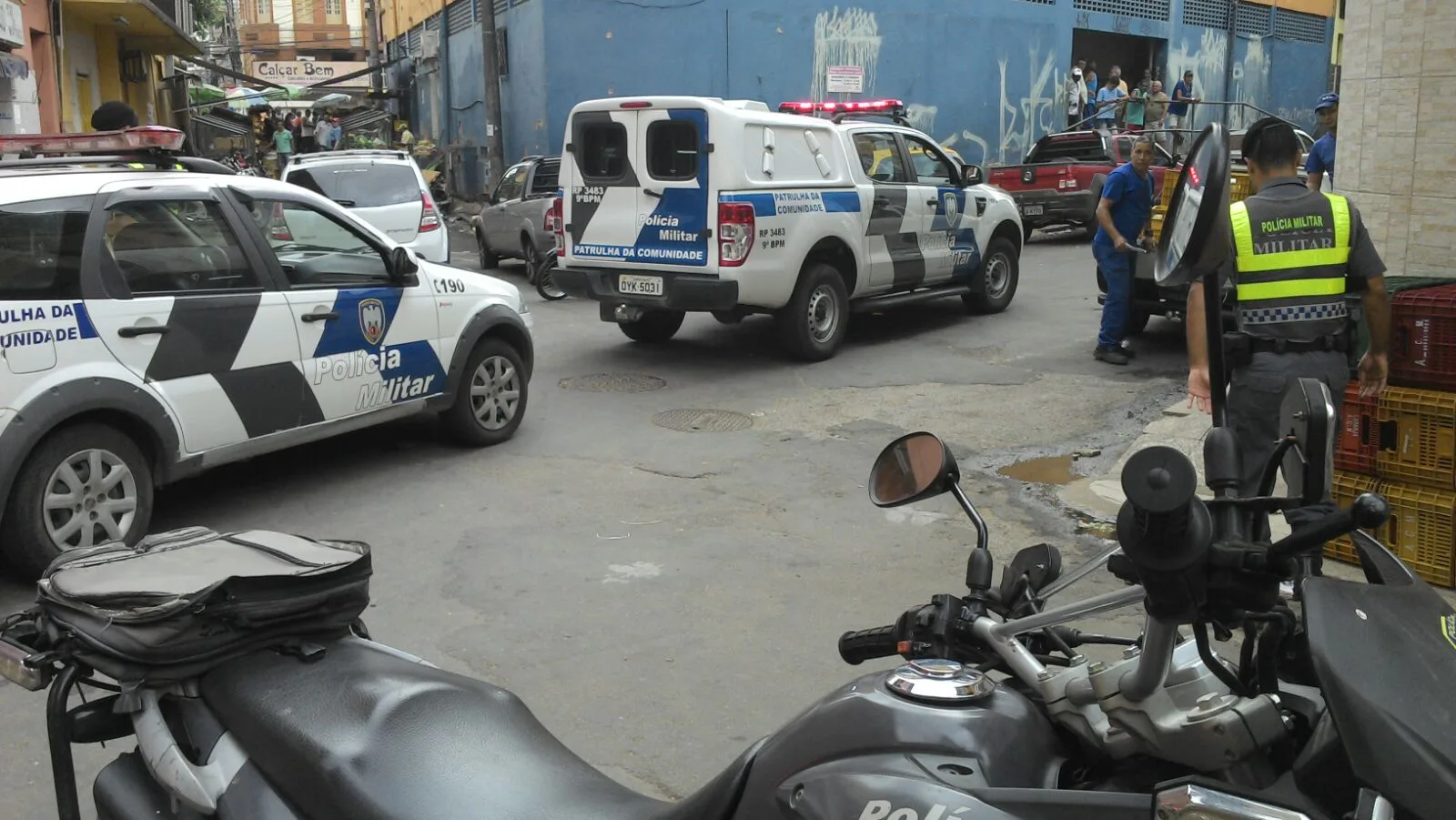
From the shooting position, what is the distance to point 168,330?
235 inches

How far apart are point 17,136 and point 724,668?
510 cm

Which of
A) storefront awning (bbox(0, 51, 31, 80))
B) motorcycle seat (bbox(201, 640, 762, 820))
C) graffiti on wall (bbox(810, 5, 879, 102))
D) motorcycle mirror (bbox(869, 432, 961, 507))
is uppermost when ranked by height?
graffiti on wall (bbox(810, 5, 879, 102))

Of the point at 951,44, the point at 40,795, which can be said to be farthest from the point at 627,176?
the point at 951,44

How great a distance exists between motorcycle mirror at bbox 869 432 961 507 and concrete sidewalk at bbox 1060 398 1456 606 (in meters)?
3.65

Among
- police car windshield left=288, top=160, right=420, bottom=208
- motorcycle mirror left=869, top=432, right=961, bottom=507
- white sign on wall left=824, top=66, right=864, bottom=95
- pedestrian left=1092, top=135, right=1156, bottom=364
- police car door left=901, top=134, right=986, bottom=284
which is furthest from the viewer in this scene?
white sign on wall left=824, top=66, right=864, bottom=95

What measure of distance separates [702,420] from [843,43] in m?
17.1

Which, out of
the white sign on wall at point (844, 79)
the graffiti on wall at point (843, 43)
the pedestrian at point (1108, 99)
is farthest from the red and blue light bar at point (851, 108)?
the pedestrian at point (1108, 99)

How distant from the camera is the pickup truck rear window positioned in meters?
5.43

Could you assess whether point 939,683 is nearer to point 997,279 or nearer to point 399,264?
point 399,264

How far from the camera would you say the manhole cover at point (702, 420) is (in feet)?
28.5

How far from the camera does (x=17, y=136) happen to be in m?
6.88

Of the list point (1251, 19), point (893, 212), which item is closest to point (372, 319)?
point (893, 212)

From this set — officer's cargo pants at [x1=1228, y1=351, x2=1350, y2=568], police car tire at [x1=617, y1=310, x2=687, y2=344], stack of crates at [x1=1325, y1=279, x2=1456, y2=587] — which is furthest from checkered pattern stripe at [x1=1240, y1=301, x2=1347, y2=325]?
police car tire at [x1=617, y1=310, x2=687, y2=344]

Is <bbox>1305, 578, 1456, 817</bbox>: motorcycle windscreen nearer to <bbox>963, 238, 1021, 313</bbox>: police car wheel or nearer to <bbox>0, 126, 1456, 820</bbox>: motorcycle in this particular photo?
<bbox>0, 126, 1456, 820</bbox>: motorcycle
